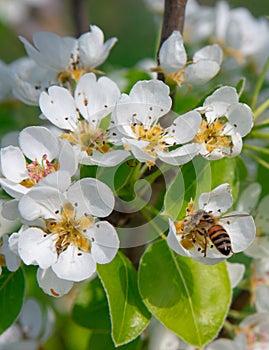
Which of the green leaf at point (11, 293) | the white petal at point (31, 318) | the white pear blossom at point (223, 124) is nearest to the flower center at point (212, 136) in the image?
the white pear blossom at point (223, 124)

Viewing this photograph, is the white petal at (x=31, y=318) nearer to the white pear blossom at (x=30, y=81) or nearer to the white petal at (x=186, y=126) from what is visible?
the white pear blossom at (x=30, y=81)

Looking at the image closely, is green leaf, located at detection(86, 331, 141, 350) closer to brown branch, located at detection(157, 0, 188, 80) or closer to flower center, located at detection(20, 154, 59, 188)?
flower center, located at detection(20, 154, 59, 188)

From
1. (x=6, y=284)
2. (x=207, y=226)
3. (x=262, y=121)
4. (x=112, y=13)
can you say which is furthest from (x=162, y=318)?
(x=112, y=13)

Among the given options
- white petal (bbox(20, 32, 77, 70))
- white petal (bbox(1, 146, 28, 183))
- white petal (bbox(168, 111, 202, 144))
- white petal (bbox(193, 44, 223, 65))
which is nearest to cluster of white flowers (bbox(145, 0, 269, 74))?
white petal (bbox(193, 44, 223, 65))

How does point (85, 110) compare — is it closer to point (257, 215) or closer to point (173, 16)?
point (173, 16)

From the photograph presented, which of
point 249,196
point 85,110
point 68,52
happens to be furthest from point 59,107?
point 249,196

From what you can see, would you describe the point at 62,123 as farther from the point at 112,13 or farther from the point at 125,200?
the point at 112,13
